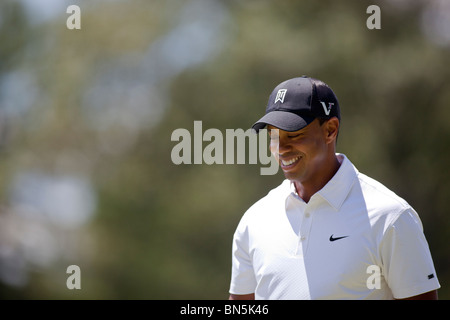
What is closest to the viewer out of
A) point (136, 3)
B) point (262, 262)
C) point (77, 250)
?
point (262, 262)

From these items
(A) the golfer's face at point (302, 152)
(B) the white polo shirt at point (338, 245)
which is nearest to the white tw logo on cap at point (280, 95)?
(A) the golfer's face at point (302, 152)

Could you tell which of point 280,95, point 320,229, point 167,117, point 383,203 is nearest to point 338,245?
point 320,229

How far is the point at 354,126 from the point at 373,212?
10573 millimetres

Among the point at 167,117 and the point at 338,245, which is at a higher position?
the point at 167,117

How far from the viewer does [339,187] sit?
2.75 meters

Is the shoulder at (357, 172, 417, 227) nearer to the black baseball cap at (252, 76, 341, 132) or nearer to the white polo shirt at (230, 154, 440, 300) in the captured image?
the white polo shirt at (230, 154, 440, 300)

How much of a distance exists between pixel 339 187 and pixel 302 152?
22 cm

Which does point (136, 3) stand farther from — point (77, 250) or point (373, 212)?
point (373, 212)

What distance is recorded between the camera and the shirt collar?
2721 mm

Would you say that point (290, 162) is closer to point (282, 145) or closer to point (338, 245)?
point (282, 145)

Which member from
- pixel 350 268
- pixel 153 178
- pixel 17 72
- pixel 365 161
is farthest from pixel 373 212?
pixel 17 72

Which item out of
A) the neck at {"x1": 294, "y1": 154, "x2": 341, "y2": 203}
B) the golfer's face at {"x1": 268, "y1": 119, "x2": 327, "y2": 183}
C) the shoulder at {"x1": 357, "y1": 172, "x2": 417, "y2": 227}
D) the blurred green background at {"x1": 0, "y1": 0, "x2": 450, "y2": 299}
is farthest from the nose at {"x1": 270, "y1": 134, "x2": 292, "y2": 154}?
the blurred green background at {"x1": 0, "y1": 0, "x2": 450, "y2": 299}

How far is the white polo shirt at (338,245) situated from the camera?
2514 mm

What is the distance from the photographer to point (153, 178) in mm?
15359
